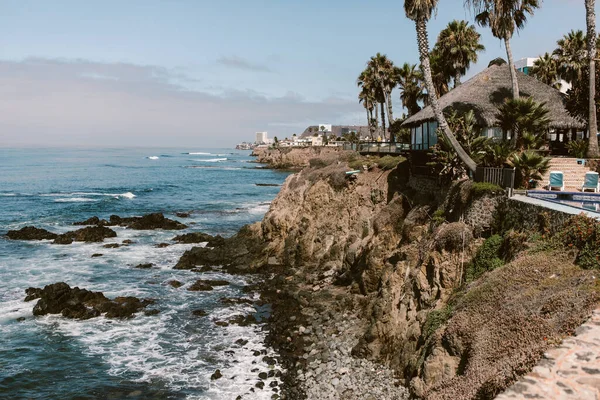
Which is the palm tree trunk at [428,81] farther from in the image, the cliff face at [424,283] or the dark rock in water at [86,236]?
the dark rock in water at [86,236]

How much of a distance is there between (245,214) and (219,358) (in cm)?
3630

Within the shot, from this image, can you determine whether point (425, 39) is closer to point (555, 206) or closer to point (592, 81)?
point (592, 81)

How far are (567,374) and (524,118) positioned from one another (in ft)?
61.9

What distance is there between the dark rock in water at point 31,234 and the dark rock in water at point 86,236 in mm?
1443

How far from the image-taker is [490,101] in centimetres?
2892

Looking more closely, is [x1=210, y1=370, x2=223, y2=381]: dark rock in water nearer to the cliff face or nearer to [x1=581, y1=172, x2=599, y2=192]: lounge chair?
the cliff face

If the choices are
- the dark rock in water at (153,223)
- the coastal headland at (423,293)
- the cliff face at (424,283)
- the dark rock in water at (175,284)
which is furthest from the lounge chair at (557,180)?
the dark rock in water at (153,223)

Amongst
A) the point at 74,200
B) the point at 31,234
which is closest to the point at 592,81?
the point at 31,234

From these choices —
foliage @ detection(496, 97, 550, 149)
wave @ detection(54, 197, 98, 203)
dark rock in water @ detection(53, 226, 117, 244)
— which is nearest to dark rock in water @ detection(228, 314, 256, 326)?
foliage @ detection(496, 97, 550, 149)

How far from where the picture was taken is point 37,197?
71.8 m

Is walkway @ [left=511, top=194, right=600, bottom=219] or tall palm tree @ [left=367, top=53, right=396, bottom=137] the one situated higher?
tall palm tree @ [left=367, top=53, right=396, bottom=137]

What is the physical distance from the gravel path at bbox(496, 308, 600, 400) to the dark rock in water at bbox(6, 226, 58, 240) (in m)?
44.1

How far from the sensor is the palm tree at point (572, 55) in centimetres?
3897

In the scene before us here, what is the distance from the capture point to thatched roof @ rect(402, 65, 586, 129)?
28.3 m
